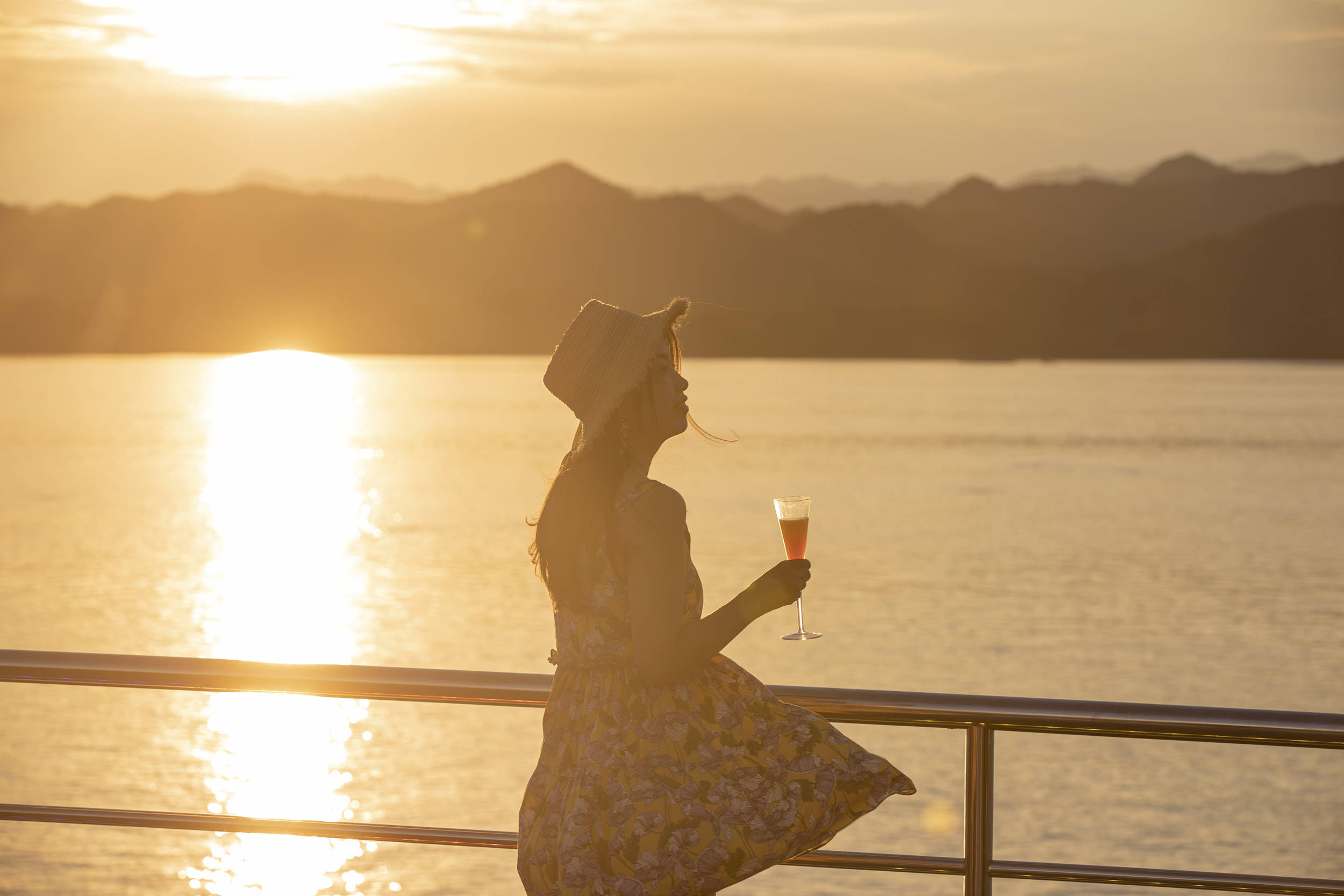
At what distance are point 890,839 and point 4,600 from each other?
90.9 feet

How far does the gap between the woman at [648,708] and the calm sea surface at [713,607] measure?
90 centimetres

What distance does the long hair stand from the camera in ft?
6.82

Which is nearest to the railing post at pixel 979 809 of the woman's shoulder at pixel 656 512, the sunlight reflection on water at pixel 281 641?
the woman's shoulder at pixel 656 512

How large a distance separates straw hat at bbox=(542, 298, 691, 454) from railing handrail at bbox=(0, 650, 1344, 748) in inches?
20.1

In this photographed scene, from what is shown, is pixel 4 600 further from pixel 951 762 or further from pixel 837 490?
pixel 837 490

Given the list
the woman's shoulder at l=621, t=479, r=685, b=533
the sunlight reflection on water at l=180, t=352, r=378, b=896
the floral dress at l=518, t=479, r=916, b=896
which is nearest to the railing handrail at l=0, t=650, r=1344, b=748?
the floral dress at l=518, t=479, r=916, b=896

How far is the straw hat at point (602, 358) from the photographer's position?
2.07 meters

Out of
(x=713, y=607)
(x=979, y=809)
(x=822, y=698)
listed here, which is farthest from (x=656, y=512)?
(x=713, y=607)

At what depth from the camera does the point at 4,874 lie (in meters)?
14.9

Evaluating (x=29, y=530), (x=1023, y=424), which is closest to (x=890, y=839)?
(x=29, y=530)

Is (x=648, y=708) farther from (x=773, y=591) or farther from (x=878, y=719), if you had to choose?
(x=878, y=719)

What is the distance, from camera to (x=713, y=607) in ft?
105

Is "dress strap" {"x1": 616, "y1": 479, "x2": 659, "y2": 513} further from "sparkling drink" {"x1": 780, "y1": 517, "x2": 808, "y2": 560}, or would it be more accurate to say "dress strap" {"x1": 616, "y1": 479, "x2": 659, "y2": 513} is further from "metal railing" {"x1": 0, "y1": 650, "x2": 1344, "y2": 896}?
"sparkling drink" {"x1": 780, "y1": 517, "x2": 808, "y2": 560}

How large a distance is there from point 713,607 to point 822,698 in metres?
30.0
